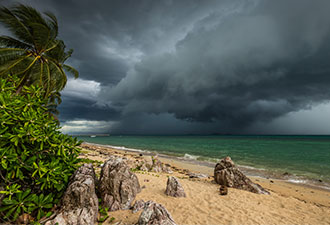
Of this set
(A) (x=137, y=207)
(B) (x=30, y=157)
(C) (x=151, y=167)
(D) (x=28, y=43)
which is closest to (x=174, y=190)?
(A) (x=137, y=207)

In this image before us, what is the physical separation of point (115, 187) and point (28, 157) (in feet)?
10.1

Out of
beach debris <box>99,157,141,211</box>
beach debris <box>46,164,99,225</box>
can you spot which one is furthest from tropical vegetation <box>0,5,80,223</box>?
beach debris <box>99,157,141,211</box>

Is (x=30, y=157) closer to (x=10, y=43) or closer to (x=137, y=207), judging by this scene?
(x=137, y=207)

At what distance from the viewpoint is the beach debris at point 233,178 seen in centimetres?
980

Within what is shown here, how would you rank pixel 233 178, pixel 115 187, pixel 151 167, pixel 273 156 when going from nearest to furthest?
pixel 115 187
pixel 233 178
pixel 151 167
pixel 273 156

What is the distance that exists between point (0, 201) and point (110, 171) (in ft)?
10.0

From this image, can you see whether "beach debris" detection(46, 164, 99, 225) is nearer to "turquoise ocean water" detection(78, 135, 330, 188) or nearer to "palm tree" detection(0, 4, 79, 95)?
"palm tree" detection(0, 4, 79, 95)

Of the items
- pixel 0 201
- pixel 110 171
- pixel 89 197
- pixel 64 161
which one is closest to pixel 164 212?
pixel 89 197

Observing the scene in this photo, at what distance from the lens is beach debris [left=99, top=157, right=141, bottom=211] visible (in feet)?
19.3

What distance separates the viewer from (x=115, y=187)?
6.05 meters

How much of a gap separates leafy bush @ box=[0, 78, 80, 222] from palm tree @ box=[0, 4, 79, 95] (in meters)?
8.78

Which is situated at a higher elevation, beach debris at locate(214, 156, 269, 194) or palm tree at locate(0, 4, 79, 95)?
palm tree at locate(0, 4, 79, 95)

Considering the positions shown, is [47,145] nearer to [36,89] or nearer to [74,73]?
[36,89]

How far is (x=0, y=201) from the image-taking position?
3824 millimetres
